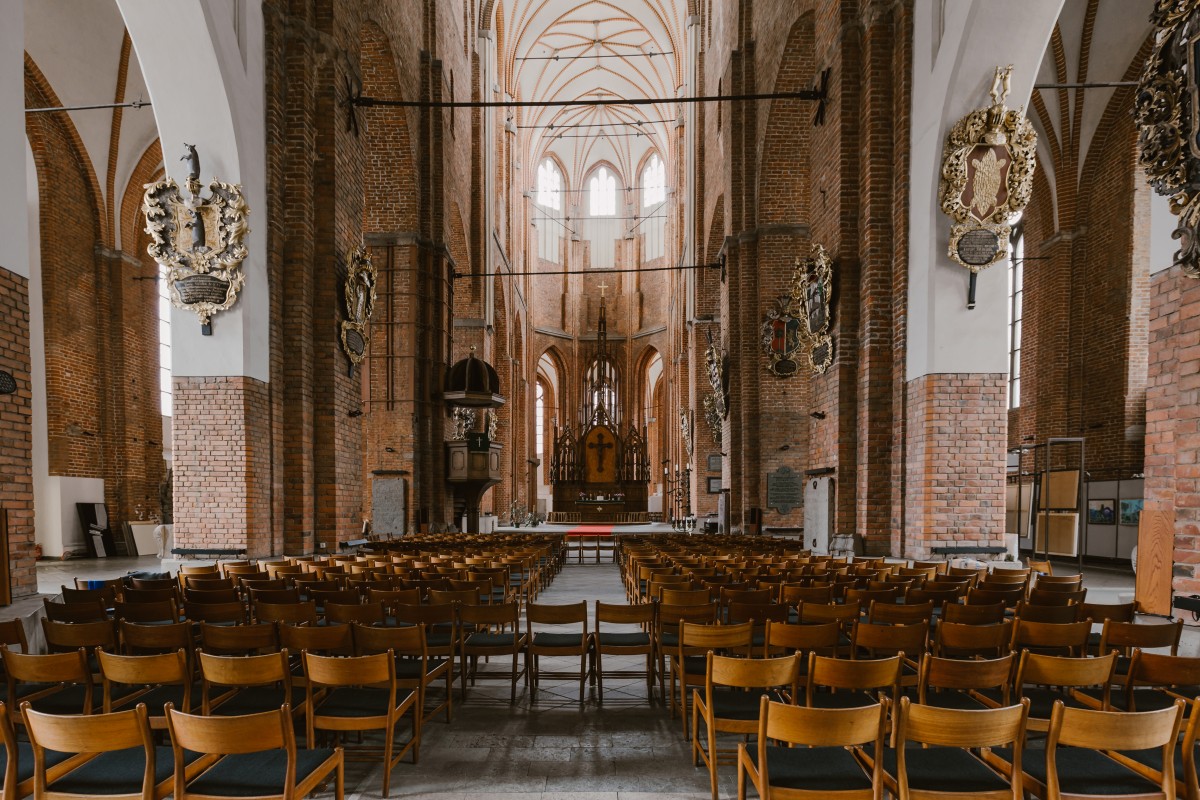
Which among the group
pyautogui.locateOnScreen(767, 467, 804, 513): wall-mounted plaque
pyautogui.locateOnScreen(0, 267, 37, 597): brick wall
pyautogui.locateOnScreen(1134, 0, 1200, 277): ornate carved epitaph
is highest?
pyautogui.locateOnScreen(1134, 0, 1200, 277): ornate carved epitaph

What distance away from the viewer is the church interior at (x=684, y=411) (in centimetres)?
416

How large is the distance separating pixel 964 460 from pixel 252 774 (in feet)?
26.2

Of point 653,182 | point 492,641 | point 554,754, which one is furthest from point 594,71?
point 554,754

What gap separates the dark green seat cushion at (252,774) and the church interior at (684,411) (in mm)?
27

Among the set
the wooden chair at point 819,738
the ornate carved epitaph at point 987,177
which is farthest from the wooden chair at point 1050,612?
the ornate carved epitaph at point 987,177

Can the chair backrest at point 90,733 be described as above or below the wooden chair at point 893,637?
above

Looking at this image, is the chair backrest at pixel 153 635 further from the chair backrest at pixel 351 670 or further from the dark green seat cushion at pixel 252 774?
the dark green seat cushion at pixel 252 774

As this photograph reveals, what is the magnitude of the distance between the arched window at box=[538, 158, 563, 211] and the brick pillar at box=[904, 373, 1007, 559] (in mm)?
35418

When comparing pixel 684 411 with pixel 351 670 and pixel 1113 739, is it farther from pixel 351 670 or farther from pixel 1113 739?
pixel 1113 739

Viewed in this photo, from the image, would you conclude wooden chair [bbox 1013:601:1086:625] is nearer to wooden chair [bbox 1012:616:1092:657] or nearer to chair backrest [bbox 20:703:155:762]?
wooden chair [bbox 1012:616:1092:657]

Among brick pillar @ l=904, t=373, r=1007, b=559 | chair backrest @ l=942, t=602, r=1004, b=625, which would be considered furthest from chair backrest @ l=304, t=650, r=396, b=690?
brick pillar @ l=904, t=373, r=1007, b=559

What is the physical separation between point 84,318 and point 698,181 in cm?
1692

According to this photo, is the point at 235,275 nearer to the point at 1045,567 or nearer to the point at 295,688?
the point at 295,688

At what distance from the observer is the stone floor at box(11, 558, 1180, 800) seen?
3.77 meters
